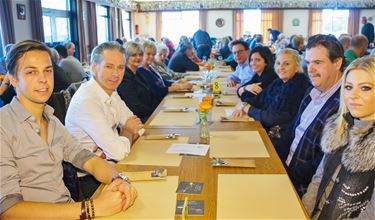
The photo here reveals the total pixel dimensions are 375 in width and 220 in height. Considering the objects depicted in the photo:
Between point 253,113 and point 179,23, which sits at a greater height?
point 179,23

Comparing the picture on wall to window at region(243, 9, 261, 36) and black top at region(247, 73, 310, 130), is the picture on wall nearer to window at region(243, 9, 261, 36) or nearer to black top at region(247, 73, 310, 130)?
black top at region(247, 73, 310, 130)

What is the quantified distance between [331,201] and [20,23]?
21.9 ft

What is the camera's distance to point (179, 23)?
15.9m

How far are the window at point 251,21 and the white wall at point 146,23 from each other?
4.07m

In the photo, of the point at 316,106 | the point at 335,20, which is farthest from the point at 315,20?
the point at 316,106

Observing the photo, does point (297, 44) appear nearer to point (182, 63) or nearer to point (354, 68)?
point (182, 63)

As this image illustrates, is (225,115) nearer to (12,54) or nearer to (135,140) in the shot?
(135,140)

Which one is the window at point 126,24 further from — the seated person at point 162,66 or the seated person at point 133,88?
the seated person at point 133,88

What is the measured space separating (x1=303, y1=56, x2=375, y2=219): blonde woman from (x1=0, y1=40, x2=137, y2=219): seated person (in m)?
0.83

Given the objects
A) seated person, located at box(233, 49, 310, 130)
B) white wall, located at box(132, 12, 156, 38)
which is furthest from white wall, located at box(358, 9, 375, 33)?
seated person, located at box(233, 49, 310, 130)

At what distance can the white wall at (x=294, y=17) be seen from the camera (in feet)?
50.1

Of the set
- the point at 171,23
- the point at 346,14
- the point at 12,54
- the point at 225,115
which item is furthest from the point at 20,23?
the point at 346,14

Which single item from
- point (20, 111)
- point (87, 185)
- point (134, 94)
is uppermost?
point (20, 111)

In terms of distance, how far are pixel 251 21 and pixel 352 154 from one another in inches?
586
